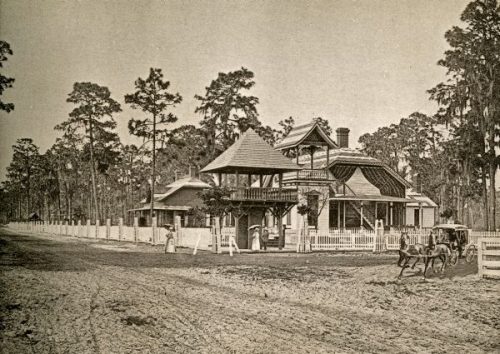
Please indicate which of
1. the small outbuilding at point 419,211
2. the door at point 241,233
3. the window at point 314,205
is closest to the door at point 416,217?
the small outbuilding at point 419,211

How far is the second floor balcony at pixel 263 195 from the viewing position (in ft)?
92.2

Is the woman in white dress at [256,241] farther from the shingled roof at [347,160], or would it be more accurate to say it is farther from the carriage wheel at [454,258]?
the shingled roof at [347,160]

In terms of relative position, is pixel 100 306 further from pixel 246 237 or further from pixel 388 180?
pixel 388 180

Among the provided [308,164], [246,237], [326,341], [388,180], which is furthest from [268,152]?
[326,341]

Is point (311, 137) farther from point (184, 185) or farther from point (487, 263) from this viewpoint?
point (184, 185)

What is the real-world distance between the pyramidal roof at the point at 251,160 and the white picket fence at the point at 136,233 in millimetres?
3387

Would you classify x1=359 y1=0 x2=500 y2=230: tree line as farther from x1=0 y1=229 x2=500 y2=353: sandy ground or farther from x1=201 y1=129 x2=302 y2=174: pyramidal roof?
x1=0 y1=229 x2=500 y2=353: sandy ground

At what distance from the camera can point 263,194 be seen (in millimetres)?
28766

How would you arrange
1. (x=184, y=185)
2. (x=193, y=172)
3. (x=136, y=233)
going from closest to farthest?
(x=136, y=233)
(x=184, y=185)
(x=193, y=172)

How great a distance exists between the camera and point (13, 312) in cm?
1023

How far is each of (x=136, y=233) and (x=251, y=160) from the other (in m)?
12.3

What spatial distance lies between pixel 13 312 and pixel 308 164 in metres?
33.7

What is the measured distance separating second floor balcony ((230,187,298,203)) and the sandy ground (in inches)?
395

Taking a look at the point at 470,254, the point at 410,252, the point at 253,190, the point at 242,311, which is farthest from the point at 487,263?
the point at 253,190
